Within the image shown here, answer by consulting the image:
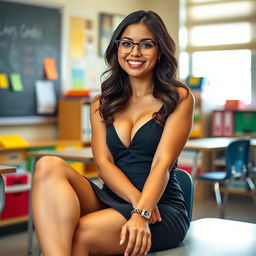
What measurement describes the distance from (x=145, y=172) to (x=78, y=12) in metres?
4.24

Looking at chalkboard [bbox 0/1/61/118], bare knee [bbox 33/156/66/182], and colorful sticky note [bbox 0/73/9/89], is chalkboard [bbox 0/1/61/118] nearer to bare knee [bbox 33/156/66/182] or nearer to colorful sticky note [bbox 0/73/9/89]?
colorful sticky note [bbox 0/73/9/89]

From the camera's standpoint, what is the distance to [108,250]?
5.33ft

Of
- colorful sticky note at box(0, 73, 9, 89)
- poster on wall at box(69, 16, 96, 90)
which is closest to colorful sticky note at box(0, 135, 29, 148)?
colorful sticky note at box(0, 73, 9, 89)

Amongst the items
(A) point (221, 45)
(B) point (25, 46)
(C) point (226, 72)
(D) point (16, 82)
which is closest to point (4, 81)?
(D) point (16, 82)

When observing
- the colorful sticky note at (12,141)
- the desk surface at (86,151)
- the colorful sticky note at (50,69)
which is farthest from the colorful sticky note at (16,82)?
the desk surface at (86,151)

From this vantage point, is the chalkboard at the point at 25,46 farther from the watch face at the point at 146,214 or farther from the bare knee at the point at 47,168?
the watch face at the point at 146,214

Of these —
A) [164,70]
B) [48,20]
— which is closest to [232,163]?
[48,20]

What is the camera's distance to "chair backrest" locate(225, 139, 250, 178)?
4.82m

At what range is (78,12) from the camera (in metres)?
5.87

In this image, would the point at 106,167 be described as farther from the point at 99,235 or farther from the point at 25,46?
the point at 25,46

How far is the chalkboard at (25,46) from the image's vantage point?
16.8 ft

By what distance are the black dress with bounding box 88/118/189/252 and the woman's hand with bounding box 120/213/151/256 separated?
0.41 ft

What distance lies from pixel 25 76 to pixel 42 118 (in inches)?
17.8

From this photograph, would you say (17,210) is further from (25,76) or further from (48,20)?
(48,20)
